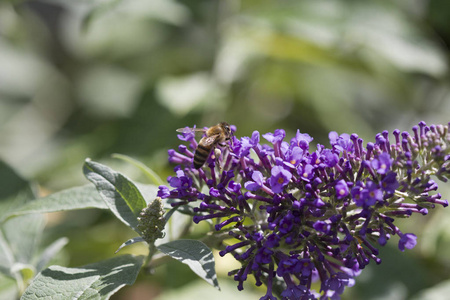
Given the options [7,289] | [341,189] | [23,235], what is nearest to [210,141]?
[341,189]

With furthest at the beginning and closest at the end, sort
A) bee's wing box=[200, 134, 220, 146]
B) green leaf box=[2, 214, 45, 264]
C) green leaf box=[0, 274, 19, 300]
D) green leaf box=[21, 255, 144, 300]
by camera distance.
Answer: green leaf box=[0, 274, 19, 300] < green leaf box=[2, 214, 45, 264] < bee's wing box=[200, 134, 220, 146] < green leaf box=[21, 255, 144, 300]

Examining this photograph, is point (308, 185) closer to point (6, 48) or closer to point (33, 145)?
point (33, 145)

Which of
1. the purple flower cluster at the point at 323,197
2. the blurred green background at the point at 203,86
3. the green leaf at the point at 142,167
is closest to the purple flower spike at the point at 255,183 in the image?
the purple flower cluster at the point at 323,197

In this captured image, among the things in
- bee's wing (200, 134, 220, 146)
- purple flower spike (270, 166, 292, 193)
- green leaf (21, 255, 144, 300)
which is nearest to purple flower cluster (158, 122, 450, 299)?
purple flower spike (270, 166, 292, 193)

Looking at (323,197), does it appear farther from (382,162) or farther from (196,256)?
(196,256)

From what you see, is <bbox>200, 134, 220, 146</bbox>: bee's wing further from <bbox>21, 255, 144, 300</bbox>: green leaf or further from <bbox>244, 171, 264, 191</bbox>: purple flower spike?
<bbox>21, 255, 144, 300</bbox>: green leaf

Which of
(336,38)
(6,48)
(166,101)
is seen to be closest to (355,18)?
(336,38)

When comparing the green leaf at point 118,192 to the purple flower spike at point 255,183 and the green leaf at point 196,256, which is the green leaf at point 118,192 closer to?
the green leaf at point 196,256
